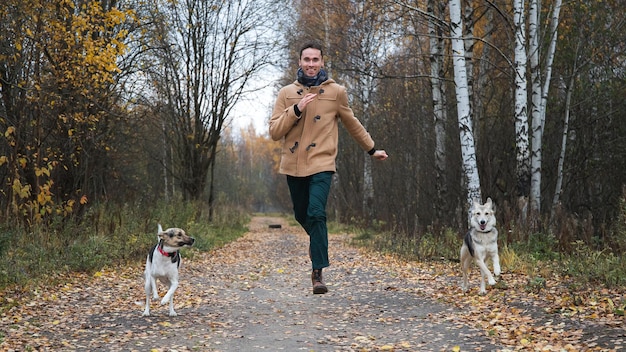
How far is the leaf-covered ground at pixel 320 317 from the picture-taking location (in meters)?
5.49

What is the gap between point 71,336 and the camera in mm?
5949

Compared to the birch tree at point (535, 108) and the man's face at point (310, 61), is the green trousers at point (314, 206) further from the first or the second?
the birch tree at point (535, 108)

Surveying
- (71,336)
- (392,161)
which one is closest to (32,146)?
(71,336)

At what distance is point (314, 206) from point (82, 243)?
6704 millimetres

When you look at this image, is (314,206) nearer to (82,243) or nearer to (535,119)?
(82,243)

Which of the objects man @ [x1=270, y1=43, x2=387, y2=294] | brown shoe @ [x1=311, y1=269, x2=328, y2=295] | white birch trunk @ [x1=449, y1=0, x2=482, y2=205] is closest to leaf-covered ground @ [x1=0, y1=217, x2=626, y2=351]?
brown shoe @ [x1=311, y1=269, x2=328, y2=295]

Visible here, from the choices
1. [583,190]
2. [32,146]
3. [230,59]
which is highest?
[230,59]

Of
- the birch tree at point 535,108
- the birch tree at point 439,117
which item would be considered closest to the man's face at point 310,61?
the birch tree at point 535,108

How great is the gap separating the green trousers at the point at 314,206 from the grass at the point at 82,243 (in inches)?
162

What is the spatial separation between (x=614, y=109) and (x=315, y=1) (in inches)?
402

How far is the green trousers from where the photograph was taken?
6457mm

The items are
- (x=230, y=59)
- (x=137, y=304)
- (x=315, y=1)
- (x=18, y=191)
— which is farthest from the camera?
(x=230, y=59)

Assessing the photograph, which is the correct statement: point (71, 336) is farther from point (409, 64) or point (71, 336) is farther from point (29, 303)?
point (409, 64)

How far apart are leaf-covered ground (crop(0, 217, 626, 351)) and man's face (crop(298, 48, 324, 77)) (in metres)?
2.55
